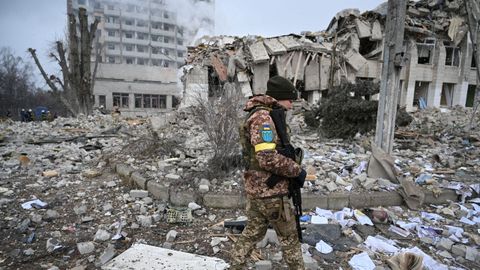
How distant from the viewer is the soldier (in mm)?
1797

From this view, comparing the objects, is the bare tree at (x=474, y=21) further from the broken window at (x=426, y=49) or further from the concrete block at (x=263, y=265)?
the broken window at (x=426, y=49)

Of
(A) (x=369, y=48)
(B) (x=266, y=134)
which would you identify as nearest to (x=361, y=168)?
(B) (x=266, y=134)

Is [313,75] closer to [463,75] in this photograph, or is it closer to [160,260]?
[463,75]

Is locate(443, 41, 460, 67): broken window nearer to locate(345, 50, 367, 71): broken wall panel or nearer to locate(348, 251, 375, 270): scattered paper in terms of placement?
locate(345, 50, 367, 71): broken wall panel


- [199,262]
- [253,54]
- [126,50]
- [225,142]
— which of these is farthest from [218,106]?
[126,50]

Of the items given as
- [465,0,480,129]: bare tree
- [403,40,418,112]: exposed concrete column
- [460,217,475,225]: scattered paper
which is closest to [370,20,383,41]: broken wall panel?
[403,40,418,112]: exposed concrete column

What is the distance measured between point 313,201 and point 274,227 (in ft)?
5.29

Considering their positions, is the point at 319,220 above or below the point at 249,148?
below

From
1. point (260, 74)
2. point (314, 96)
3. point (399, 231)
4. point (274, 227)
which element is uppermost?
point (260, 74)

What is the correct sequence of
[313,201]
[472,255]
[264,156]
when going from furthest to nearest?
[313,201] → [472,255] → [264,156]

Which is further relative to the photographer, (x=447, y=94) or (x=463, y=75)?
(x=447, y=94)

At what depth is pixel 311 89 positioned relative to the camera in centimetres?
1405

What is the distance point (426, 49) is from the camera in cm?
1656

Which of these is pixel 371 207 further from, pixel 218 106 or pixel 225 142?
pixel 218 106
